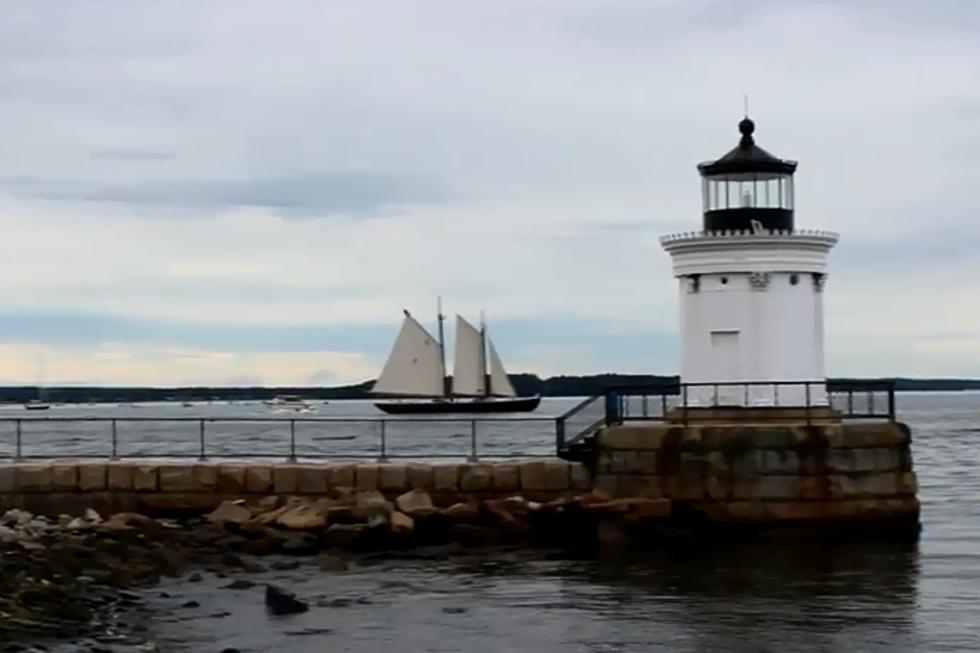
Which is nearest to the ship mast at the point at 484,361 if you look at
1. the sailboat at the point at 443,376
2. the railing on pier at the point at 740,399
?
the sailboat at the point at 443,376

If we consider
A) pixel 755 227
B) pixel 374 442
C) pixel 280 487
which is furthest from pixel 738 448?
pixel 374 442

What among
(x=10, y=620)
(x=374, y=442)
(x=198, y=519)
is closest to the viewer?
(x=10, y=620)

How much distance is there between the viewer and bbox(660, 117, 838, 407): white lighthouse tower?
70.5 feet

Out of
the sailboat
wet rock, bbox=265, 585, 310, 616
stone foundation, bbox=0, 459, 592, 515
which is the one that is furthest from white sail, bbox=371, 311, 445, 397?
wet rock, bbox=265, 585, 310, 616

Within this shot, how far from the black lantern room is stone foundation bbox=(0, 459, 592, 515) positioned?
4115mm

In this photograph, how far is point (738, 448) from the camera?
2053 cm

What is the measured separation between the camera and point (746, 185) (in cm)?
2223

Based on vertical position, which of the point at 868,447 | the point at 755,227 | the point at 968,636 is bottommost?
the point at 968,636

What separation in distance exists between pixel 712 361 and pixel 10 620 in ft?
34.2

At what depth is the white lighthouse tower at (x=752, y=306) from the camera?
21.5 metres

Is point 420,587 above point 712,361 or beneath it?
beneath

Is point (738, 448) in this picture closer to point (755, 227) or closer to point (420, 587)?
point (755, 227)

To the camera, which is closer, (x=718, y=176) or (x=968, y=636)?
(x=968, y=636)

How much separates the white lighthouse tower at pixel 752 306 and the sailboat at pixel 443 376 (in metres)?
62.7
